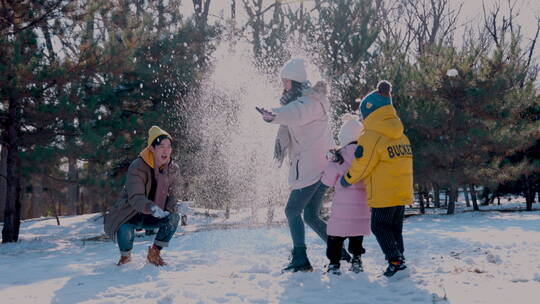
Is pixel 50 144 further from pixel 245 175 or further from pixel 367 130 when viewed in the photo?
pixel 367 130

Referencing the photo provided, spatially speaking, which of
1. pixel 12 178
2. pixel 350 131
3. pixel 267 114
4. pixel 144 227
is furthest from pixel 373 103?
pixel 12 178

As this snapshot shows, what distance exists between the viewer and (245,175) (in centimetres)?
1191

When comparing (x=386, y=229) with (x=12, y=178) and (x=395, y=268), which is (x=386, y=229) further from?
(x=12, y=178)

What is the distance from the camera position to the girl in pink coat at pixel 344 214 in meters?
4.10

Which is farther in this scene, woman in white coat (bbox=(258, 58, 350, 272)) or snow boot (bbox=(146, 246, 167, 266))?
snow boot (bbox=(146, 246, 167, 266))

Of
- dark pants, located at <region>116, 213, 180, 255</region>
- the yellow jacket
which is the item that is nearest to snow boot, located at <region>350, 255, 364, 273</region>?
the yellow jacket

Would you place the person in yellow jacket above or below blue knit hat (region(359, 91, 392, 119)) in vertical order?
below

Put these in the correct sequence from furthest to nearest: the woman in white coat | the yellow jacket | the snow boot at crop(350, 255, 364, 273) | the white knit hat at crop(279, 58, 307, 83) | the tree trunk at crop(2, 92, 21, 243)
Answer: the tree trunk at crop(2, 92, 21, 243), the white knit hat at crop(279, 58, 307, 83), the woman in white coat, the snow boot at crop(350, 255, 364, 273), the yellow jacket

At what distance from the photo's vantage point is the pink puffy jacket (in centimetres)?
410

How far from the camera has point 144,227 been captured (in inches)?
199

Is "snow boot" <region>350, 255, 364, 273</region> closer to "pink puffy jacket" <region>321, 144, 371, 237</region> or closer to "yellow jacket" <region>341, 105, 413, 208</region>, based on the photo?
"pink puffy jacket" <region>321, 144, 371, 237</region>

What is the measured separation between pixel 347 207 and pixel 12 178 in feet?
23.8

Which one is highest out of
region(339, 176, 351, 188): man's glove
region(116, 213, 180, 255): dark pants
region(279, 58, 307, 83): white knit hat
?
region(279, 58, 307, 83): white knit hat

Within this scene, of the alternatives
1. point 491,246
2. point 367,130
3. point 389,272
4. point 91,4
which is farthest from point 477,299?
point 91,4
